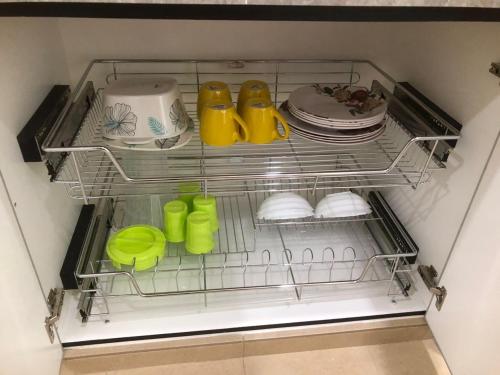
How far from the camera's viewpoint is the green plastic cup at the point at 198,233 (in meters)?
1.01

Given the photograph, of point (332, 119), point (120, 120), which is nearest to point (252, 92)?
point (332, 119)

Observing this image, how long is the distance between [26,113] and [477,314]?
3.13 ft

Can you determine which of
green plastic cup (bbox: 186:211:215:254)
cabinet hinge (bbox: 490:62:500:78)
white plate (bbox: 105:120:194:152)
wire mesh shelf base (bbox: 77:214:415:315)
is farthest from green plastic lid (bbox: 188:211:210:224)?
cabinet hinge (bbox: 490:62:500:78)

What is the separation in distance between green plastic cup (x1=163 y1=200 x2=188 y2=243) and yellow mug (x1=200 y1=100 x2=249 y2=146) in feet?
0.84

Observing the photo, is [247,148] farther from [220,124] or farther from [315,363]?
[315,363]

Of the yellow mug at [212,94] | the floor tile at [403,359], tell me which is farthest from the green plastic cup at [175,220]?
the floor tile at [403,359]

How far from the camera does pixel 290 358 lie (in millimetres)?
953

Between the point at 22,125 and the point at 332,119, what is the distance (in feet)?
2.01

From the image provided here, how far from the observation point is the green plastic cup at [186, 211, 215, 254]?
39.9 inches

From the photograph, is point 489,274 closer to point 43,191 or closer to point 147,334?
point 147,334

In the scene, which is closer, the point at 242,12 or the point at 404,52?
the point at 242,12

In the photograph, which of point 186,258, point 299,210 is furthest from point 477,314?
point 186,258

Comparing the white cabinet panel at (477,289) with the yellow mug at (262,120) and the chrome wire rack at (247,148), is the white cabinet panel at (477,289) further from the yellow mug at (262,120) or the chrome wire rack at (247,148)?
the yellow mug at (262,120)

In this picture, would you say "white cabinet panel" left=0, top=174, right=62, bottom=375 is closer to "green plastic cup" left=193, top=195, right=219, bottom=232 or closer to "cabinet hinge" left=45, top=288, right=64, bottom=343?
"cabinet hinge" left=45, top=288, right=64, bottom=343
